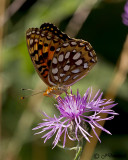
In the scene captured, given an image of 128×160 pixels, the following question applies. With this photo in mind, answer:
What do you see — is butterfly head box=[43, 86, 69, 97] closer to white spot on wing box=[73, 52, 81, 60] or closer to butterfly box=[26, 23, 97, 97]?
butterfly box=[26, 23, 97, 97]

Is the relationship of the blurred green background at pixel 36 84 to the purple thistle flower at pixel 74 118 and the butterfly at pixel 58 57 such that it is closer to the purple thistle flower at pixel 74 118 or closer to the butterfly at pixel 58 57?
the butterfly at pixel 58 57

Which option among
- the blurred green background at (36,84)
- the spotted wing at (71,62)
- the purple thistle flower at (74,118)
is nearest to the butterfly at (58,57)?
the spotted wing at (71,62)

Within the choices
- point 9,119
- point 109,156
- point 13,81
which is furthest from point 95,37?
point 109,156

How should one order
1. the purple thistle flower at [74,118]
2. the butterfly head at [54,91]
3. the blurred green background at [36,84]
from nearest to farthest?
the purple thistle flower at [74,118] < the butterfly head at [54,91] < the blurred green background at [36,84]

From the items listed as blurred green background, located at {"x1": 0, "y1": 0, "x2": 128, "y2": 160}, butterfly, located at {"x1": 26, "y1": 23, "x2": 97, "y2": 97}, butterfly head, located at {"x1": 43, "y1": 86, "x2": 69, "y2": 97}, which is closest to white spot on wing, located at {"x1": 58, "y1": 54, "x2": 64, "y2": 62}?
butterfly, located at {"x1": 26, "y1": 23, "x2": 97, "y2": 97}

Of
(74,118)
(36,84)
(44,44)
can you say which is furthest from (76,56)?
(36,84)
